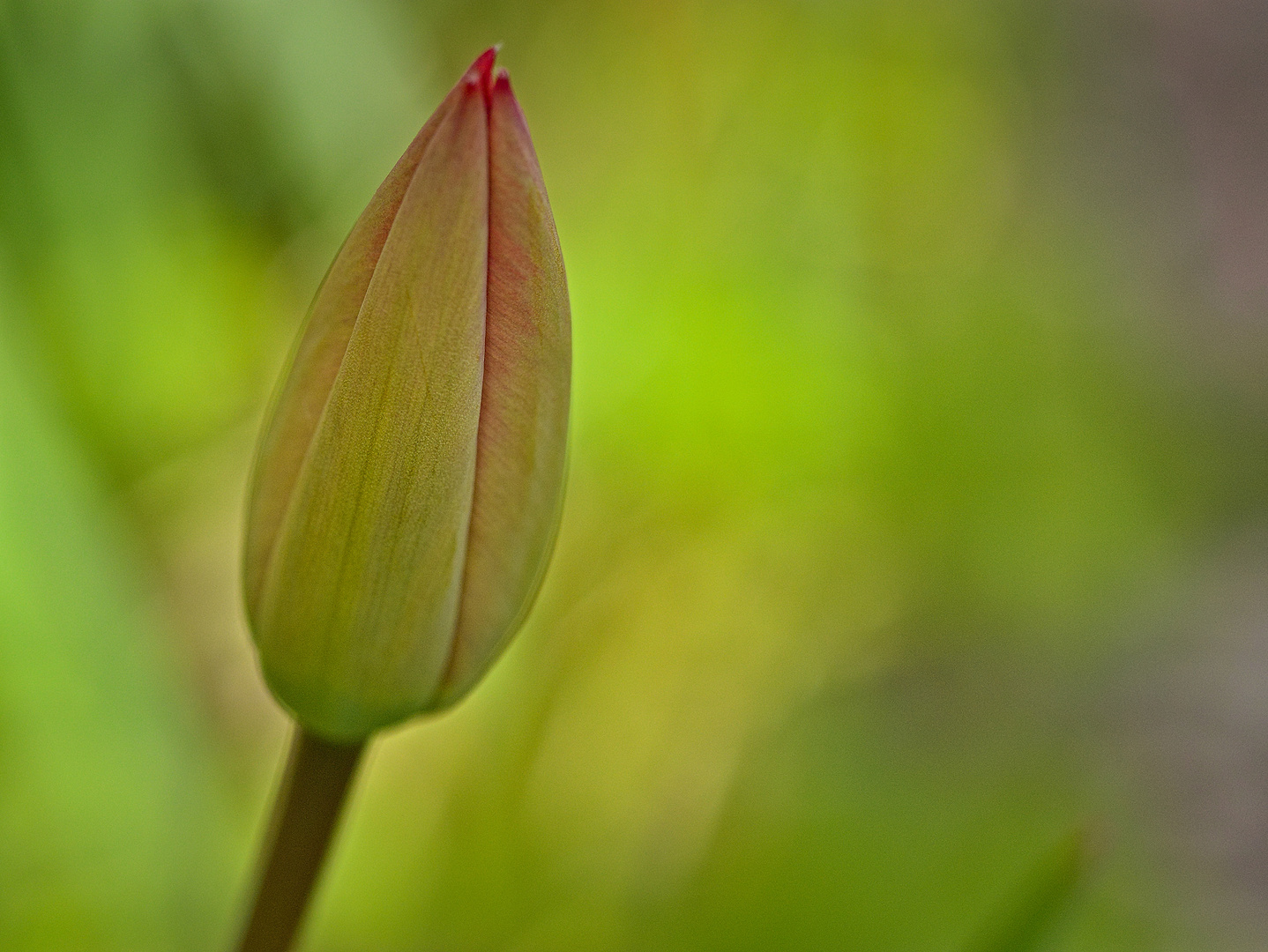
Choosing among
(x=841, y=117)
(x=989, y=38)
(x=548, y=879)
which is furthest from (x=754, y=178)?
(x=548, y=879)

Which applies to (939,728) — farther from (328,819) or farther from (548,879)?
(328,819)

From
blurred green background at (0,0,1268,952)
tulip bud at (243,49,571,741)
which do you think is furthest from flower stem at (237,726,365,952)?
blurred green background at (0,0,1268,952)

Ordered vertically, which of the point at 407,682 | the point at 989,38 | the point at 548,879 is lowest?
the point at 548,879

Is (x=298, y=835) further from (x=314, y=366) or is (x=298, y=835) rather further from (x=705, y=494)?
(x=705, y=494)

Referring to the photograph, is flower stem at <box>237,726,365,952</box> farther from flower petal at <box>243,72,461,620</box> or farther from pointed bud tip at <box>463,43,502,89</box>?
pointed bud tip at <box>463,43,502,89</box>

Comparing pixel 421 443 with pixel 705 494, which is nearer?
pixel 421 443

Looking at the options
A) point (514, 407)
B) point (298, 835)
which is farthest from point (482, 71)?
point (298, 835)
